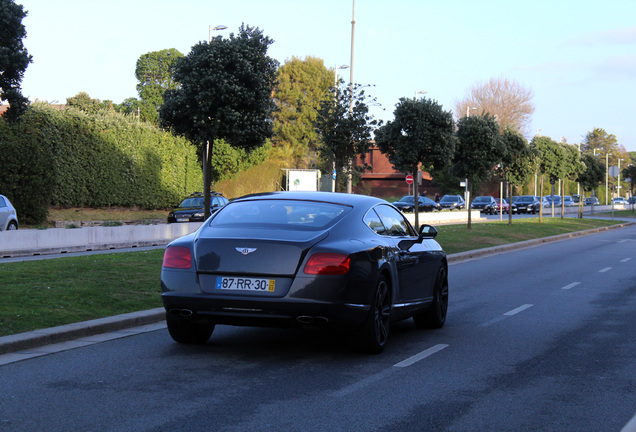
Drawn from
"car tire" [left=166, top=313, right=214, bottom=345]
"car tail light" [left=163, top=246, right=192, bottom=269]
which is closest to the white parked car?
"car tire" [left=166, top=313, right=214, bottom=345]

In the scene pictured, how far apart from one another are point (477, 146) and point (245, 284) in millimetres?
27938

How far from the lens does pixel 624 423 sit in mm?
5551

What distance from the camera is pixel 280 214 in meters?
7.98

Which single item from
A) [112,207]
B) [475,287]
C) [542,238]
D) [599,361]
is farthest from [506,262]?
[112,207]

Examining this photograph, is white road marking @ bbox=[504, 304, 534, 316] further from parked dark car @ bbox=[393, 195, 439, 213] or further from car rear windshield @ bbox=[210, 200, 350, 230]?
parked dark car @ bbox=[393, 195, 439, 213]

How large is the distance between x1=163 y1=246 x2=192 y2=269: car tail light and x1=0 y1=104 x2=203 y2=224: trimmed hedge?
1042 inches

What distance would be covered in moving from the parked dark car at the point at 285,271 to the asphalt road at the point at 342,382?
16.3 inches

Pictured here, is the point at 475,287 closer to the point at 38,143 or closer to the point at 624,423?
the point at 624,423

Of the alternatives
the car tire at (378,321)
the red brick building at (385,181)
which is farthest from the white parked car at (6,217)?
the red brick building at (385,181)

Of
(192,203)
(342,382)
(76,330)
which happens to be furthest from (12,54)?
(192,203)

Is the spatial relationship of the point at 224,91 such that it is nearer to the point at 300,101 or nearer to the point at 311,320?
the point at 311,320

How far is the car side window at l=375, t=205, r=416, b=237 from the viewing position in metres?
8.85

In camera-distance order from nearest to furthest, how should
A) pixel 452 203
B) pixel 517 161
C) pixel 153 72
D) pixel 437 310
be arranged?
pixel 437 310
pixel 517 161
pixel 452 203
pixel 153 72

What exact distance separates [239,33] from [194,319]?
479 inches
